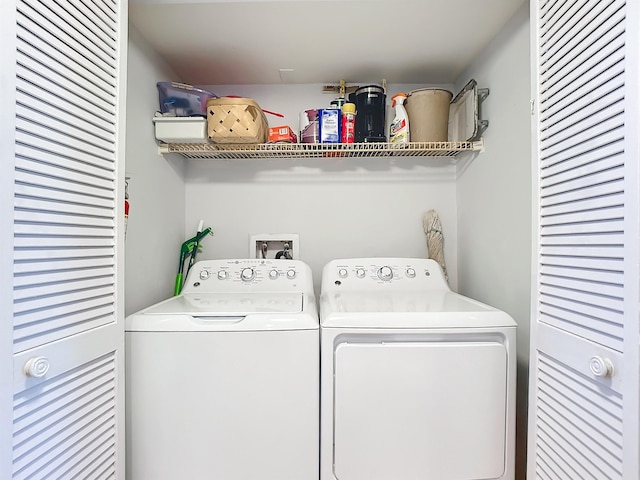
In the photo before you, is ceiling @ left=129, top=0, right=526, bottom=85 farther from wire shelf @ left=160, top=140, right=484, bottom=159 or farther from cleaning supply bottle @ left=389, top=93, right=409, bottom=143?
wire shelf @ left=160, top=140, right=484, bottom=159

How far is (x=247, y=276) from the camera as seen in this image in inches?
68.8

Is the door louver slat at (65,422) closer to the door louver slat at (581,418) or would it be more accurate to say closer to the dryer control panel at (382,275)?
the dryer control panel at (382,275)

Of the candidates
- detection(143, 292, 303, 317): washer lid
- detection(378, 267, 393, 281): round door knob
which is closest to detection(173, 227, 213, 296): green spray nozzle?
detection(143, 292, 303, 317): washer lid

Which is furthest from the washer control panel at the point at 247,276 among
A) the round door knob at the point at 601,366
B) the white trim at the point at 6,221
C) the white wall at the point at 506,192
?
the round door knob at the point at 601,366

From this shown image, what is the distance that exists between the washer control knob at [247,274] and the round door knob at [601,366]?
4.35 feet

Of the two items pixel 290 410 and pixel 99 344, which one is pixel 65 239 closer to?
pixel 99 344

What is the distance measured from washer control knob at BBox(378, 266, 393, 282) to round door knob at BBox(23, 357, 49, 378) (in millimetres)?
1330

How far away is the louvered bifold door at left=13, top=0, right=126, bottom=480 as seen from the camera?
82 cm

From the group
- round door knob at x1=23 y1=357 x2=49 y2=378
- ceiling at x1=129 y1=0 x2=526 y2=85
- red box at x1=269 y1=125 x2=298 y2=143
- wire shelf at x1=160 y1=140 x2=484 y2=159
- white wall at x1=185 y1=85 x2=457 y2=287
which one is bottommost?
round door knob at x1=23 y1=357 x2=49 y2=378

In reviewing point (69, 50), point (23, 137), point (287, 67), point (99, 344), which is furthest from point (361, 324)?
point (287, 67)

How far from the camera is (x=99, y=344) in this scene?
1.06 meters

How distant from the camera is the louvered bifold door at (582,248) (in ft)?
2.56

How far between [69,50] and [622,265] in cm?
144

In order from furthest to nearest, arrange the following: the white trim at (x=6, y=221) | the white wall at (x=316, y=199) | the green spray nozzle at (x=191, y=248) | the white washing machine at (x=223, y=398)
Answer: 1. the white wall at (x=316, y=199)
2. the green spray nozzle at (x=191, y=248)
3. the white washing machine at (x=223, y=398)
4. the white trim at (x=6, y=221)
